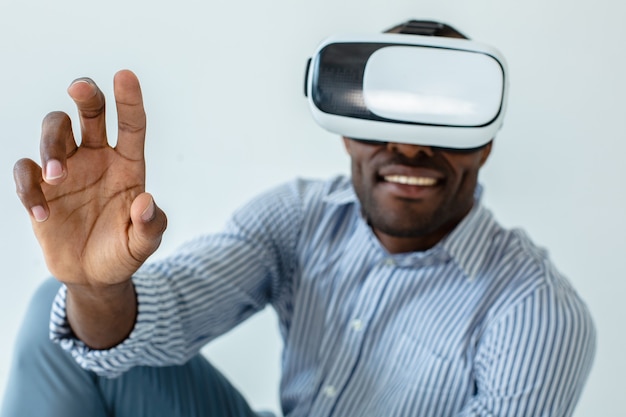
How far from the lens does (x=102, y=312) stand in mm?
980

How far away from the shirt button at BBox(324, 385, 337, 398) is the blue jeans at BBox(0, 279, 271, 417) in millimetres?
140

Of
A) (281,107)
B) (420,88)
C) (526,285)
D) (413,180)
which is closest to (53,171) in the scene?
(420,88)

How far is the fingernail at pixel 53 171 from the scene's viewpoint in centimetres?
79

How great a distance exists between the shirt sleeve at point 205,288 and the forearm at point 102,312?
0.01m

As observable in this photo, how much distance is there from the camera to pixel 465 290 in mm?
1145

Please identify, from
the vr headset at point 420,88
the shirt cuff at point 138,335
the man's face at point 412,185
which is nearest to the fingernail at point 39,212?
the shirt cuff at point 138,335

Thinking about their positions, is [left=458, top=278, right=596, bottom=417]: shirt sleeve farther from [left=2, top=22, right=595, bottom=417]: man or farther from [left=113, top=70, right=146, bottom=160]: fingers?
[left=113, top=70, right=146, bottom=160]: fingers

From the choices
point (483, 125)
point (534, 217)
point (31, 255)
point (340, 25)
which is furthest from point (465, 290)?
point (31, 255)

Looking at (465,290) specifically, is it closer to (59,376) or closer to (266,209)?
(266,209)

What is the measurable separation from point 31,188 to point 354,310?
53cm

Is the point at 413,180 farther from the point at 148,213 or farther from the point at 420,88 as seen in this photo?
the point at 148,213

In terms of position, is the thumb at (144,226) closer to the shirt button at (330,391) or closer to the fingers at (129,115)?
the fingers at (129,115)

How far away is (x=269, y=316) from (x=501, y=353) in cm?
71

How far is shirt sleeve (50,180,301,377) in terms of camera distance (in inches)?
40.9
